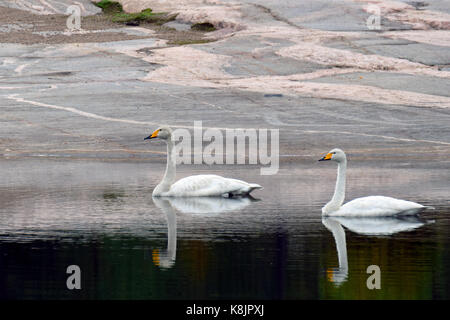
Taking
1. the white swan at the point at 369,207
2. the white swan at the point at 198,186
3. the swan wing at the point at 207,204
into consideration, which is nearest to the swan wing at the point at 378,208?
the white swan at the point at 369,207

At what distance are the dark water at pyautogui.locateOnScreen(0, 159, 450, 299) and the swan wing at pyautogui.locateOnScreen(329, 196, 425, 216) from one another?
202 mm

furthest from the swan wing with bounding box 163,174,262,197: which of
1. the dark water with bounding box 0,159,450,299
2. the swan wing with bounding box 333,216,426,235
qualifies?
the swan wing with bounding box 333,216,426,235

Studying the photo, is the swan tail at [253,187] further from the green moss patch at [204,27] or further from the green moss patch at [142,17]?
the green moss patch at [142,17]

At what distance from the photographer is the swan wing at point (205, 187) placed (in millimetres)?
17406

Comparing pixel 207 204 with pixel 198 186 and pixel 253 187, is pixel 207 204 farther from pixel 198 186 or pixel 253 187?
pixel 253 187

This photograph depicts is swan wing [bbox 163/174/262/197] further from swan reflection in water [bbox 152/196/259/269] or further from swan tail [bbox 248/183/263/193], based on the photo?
swan reflection in water [bbox 152/196/259/269]

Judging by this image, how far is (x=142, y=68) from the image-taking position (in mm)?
42156

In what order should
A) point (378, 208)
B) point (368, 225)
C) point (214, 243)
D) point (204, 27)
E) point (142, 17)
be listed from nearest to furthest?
1. point (214, 243)
2. point (368, 225)
3. point (378, 208)
4. point (204, 27)
5. point (142, 17)

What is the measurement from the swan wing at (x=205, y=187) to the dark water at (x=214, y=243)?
0.25 metres

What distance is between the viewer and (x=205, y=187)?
17.5 meters

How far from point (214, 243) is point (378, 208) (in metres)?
3.39

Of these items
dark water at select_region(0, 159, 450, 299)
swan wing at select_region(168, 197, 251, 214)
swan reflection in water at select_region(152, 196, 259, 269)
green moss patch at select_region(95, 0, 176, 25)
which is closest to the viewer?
dark water at select_region(0, 159, 450, 299)

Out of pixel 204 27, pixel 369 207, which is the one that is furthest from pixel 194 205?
pixel 204 27

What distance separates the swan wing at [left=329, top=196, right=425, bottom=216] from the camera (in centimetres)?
1507
